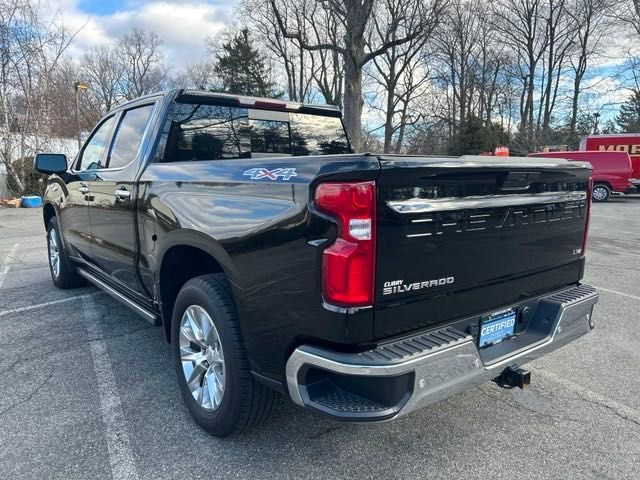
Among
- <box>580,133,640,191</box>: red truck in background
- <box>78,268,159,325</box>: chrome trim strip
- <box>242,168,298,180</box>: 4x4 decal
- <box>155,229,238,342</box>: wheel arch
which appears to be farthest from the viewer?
<box>580,133,640,191</box>: red truck in background

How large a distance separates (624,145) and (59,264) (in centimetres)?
2515

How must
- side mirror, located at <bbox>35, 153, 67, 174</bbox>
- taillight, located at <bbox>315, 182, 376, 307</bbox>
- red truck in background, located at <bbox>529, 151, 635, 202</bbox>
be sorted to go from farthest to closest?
red truck in background, located at <bbox>529, 151, 635, 202</bbox>
side mirror, located at <bbox>35, 153, 67, 174</bbox>
taillight, located at <bbox>315, 182, 376, 307</bbox>

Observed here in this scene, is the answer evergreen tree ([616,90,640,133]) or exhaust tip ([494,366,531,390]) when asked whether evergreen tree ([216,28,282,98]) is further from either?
exhaust tip ([494,366,531,390])

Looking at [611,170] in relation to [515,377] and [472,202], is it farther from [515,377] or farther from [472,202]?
[472,202]

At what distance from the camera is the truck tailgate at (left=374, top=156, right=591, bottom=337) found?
1.92 meters

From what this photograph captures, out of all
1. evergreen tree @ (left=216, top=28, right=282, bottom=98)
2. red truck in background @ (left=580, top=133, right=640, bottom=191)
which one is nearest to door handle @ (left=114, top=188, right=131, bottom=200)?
red truck in background @ (left=580, top=133, right=640, bottom=191)

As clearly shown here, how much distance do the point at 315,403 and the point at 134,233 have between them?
207 centimetres

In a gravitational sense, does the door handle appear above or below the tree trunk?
below

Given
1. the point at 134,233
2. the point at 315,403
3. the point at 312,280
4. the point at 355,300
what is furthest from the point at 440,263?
the point at 134,233

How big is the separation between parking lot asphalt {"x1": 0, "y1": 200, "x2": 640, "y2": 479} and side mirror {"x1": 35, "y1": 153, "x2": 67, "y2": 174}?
174 centimetres

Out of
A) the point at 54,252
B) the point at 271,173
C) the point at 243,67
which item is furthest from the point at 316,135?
the point at 243,67

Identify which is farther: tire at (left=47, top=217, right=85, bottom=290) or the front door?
tire at (left=47, top=217, right=85, bottom=290)

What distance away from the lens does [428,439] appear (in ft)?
8.55

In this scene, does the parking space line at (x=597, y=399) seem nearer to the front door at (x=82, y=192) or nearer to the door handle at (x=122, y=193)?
the door handle at (x=122, y=193)
